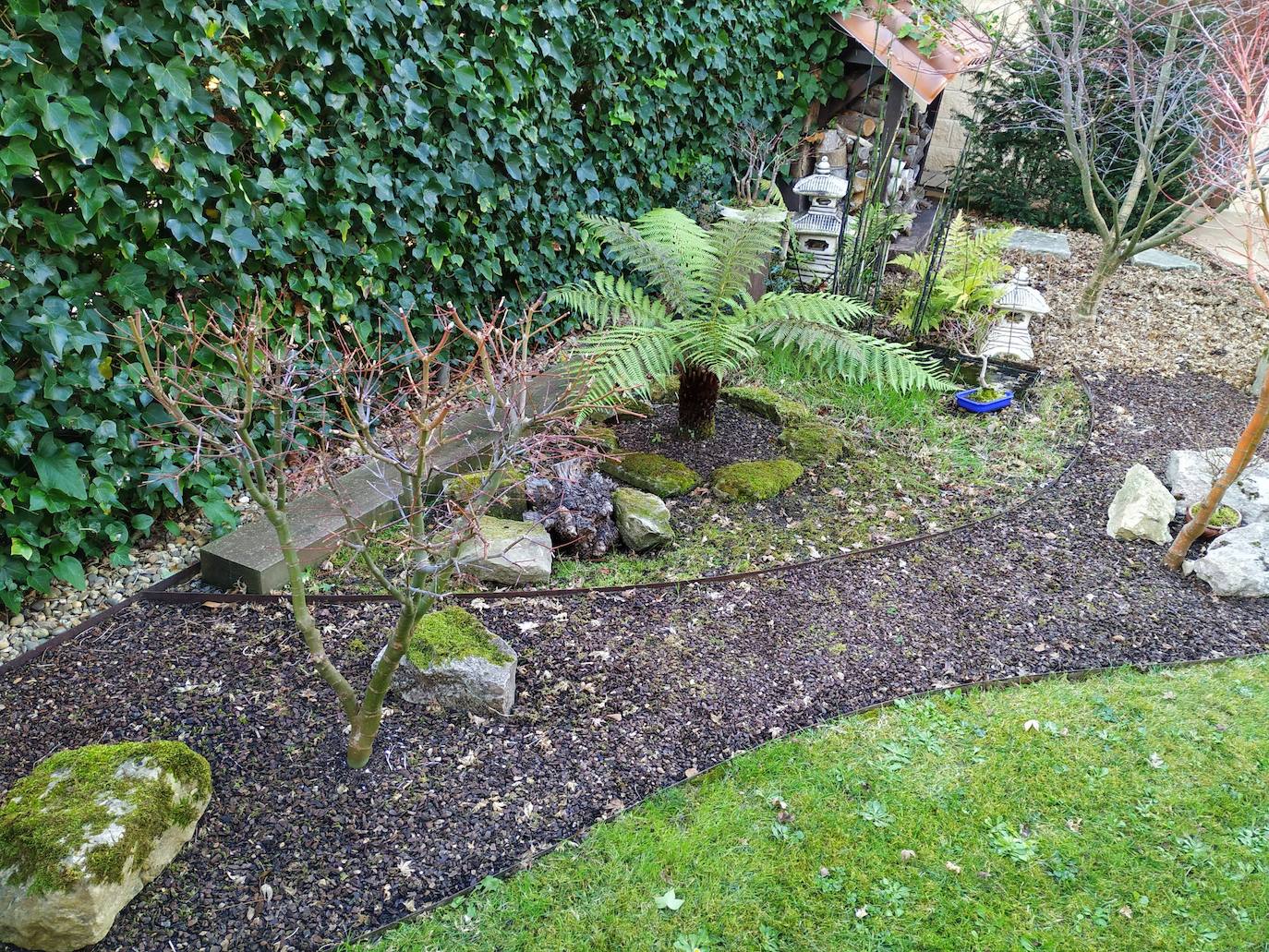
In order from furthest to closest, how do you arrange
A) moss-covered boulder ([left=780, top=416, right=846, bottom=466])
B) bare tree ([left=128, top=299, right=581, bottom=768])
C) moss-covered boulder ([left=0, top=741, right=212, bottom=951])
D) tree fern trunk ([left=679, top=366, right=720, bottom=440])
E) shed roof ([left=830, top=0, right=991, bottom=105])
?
shed roof ([left=830, top=0, right=991, bottom=105]) < moss-covered boulder ([left=780, top=416, right=846, bottom=466]) < tree fern trunk ([left=679, top=366, right=720, bottom=440]) < bare tree ([left=128, top=299, right=581, bottom=768]) < moss-covered boulder ([left=0, top=741, right=212, bottom=951])

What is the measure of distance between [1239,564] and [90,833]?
362cm

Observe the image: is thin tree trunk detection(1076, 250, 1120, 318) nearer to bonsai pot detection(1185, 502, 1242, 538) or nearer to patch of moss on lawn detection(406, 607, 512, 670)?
bonsai pot detection(1185, 502, 1242, 538)

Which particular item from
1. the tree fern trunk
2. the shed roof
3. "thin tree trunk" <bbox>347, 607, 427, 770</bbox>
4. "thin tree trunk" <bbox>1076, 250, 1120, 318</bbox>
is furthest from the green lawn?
the shed roof

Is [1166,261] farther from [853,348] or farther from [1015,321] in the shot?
[853,348]

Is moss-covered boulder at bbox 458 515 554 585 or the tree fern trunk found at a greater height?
the tree fern trunk

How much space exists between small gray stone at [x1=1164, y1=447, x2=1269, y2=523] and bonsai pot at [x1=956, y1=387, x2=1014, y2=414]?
0.85 metres

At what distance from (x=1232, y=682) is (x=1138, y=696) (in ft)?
1.13

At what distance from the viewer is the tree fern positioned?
Result: 3201mm

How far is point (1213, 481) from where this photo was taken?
3613mm

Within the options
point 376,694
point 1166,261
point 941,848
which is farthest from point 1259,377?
point 376,694

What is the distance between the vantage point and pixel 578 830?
6.68ft

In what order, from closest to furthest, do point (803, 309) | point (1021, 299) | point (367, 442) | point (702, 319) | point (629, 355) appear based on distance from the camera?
point (367, 442)
point (629, 355)
point (803, 309)
point (702, 319)
point (1021, 299)

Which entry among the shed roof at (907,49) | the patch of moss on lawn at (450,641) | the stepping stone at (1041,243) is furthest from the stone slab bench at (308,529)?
the stepping stone at (1041,243)

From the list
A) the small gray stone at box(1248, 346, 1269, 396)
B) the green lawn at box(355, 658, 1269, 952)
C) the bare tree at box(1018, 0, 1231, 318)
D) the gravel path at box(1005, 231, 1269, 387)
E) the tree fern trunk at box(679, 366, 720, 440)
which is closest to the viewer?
the green lawn at box(355, 658, 1269, 952)
